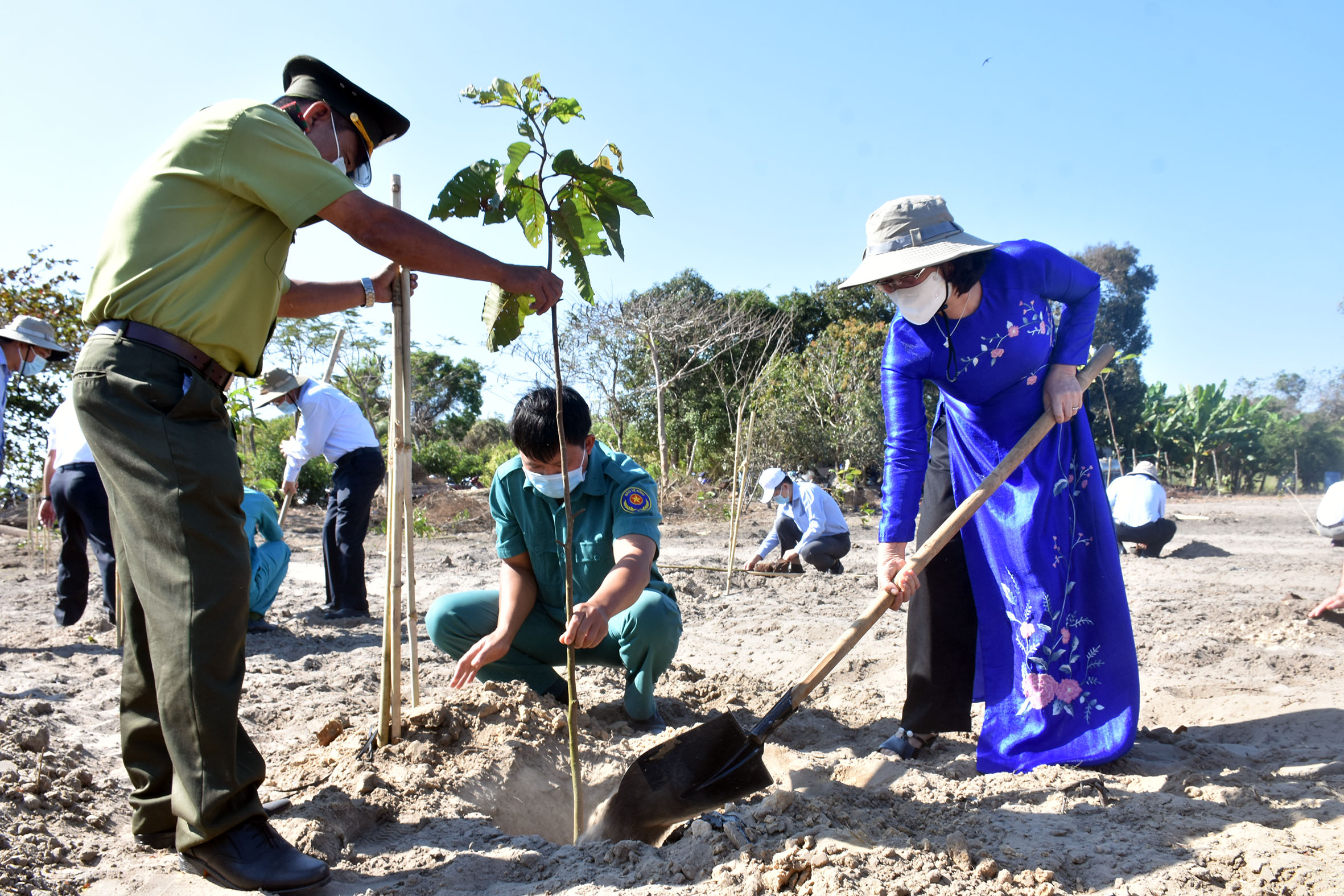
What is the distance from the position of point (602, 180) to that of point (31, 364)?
4371 millimetres

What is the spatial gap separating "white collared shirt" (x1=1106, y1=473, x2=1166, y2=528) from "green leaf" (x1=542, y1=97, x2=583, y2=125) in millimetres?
7073

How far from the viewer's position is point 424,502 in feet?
43.3

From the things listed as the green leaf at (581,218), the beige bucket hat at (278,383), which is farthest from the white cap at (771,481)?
the green leaf at (581,218)

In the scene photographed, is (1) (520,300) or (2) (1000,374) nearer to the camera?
(1) (520,300)

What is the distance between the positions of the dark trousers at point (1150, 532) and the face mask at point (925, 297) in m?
6.20

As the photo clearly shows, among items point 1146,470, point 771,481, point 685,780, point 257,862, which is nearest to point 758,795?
point 685,780

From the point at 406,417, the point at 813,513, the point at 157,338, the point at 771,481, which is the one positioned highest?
the point at 157,338

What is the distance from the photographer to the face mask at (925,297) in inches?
97.2

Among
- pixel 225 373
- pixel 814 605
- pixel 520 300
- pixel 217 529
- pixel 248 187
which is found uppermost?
pixel 248 187

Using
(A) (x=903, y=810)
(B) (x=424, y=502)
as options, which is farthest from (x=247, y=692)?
(B) (x=424, y=502)

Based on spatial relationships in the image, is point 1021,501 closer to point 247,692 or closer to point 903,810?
point 903,810

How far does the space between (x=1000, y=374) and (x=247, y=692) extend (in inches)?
126

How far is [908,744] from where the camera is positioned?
270 centimetres

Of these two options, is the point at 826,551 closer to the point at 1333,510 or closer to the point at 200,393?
the point at 1333,510
